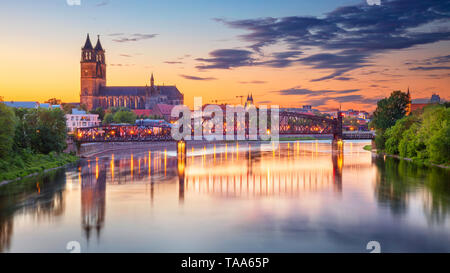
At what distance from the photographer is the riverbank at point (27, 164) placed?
46.5 metres

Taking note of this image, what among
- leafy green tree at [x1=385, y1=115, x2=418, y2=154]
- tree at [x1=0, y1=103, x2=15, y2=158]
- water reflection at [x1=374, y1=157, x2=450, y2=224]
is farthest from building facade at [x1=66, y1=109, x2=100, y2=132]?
water reflection at [x1=374, y1=157, x2=450, y2=224]

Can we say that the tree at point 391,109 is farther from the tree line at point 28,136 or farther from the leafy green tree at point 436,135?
the tree line at point 28,136

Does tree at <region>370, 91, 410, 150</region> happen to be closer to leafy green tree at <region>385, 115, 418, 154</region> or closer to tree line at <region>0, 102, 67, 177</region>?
leafy green tree at <region>385, 115, 418, 154</region>

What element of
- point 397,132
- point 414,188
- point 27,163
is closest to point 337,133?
point 397,132

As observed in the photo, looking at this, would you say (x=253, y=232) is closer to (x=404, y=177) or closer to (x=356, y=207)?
(x=356, y=207)

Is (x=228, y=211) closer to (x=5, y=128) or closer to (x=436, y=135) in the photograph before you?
(x=5, y=128)

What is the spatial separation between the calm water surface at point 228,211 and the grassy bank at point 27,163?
2162 millimetres

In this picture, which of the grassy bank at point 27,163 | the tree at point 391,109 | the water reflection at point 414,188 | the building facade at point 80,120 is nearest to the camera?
the water reflection at point 414,188

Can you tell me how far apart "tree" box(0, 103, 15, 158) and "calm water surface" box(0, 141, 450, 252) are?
4895mm

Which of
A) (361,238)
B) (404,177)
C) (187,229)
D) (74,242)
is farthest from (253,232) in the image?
(404,177)

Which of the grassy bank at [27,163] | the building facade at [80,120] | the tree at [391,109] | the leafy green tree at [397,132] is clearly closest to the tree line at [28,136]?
the grassy bank at [27,163]

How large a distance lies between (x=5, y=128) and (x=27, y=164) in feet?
25.8
